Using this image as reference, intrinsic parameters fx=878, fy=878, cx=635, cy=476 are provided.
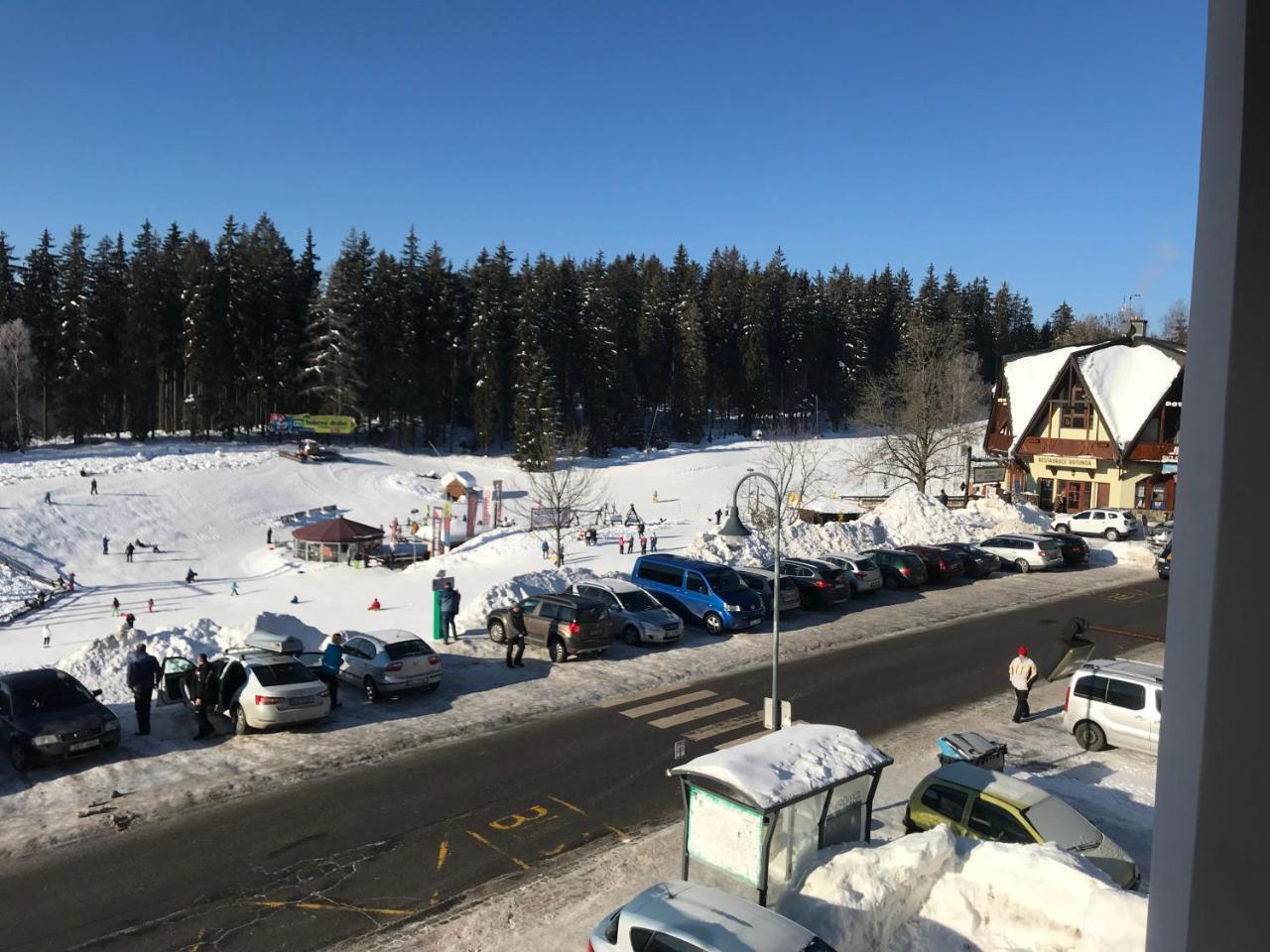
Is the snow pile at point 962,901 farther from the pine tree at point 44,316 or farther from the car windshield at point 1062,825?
the pine tree at point 44,316

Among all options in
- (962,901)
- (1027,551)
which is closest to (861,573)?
(1027,551)

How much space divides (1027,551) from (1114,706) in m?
19.4

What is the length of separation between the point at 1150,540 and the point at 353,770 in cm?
3492

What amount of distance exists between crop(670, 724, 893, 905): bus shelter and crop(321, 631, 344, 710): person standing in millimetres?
9565

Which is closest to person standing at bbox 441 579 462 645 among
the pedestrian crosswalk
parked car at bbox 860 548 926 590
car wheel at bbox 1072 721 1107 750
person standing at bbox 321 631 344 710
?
person standing at bbox 321 631 344 710

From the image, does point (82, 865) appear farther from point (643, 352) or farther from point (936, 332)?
point (643, 352)

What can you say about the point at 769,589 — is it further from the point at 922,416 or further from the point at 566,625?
the point at 922,416

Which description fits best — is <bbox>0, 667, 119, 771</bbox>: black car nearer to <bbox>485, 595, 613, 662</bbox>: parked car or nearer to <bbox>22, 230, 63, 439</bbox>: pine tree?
<bbox>485, 595, 613, 662</bbox>: parked car

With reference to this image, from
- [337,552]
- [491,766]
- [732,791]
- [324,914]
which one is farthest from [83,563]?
[732,791]

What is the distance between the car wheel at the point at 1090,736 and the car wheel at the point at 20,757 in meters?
17.7

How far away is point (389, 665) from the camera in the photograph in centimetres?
1738

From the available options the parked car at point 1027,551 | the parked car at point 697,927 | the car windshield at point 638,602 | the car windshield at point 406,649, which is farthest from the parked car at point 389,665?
the parked car at point 1027,551

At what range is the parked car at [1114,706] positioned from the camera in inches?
603

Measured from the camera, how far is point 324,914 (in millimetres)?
10031
